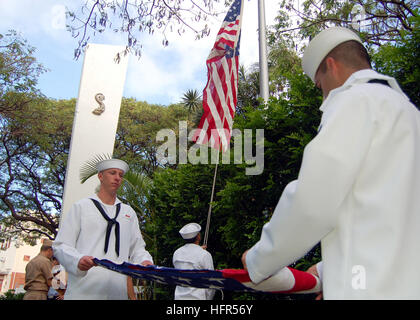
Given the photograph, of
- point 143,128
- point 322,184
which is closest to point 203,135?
point 322,184

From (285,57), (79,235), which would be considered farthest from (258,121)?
(285,57)

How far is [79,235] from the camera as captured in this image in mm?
4016

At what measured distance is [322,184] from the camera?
1557 mm

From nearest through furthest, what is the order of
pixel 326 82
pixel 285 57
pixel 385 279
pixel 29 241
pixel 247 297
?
pixel 385 279 < pixel 326 82 < pixel 247 297 < pixel 285 57 < pixel 29 241

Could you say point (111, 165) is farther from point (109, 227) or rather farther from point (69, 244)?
point (69, 244)

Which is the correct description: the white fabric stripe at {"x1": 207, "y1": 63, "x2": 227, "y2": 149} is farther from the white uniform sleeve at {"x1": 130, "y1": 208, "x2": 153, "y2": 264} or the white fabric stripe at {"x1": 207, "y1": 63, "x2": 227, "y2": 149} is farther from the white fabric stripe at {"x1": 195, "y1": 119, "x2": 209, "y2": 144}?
the white uniform sleeve at {"x1": 130, "y1": 208, "x2": 153, "y2": 264}

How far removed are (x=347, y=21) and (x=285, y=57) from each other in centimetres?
309

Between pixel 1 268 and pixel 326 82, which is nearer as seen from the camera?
pixel 326 82

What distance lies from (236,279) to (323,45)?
4.24 ft

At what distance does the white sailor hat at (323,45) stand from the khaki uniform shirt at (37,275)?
8.27 meters

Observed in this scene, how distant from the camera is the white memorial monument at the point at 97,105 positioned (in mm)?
20047

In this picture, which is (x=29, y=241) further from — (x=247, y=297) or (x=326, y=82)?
(x=326, y=82)

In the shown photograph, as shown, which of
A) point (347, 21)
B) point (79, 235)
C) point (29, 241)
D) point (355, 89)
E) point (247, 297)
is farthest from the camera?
point (29, 241)

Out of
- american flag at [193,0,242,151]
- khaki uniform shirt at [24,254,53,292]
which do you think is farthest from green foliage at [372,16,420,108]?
khaki uniform shirt at [24,254,53,292]
